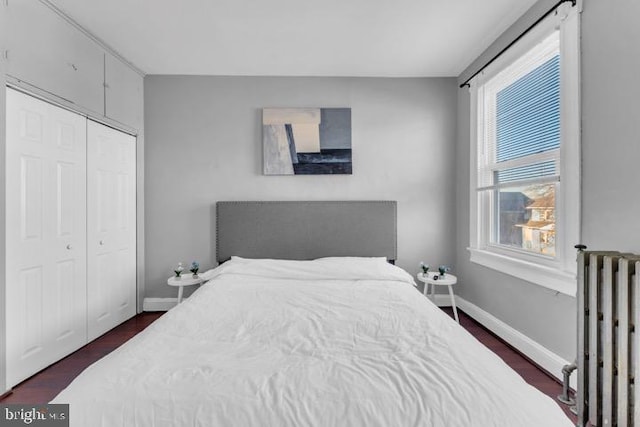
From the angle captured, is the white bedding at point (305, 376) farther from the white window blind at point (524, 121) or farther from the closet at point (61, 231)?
the white window blind at point (524, 121)

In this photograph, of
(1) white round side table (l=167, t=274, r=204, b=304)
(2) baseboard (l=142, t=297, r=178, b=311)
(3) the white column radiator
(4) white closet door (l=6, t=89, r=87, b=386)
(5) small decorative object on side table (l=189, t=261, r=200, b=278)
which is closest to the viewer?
(3) the white column radiator

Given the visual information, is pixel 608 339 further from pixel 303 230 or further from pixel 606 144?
pixel 303 230

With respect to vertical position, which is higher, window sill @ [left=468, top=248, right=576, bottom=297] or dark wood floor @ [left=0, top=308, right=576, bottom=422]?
window sill @ [left=468, top=248, right=576, bottom=297]

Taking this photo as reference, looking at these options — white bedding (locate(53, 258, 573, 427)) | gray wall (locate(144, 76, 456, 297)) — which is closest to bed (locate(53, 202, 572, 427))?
white bedding (locate(53, 258, 573, 427))

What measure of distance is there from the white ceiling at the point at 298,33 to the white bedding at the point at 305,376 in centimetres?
208

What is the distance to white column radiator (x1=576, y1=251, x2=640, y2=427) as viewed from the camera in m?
1.37

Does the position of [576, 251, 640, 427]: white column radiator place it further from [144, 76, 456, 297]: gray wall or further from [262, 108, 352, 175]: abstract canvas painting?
[262, 108, 352, 175]: abstract canvas painting

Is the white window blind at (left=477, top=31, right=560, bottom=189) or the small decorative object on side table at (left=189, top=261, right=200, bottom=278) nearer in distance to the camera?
the white window blind at (left=477, top=31, right=560, bottom=189)

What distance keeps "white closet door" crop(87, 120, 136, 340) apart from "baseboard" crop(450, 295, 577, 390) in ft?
11.4

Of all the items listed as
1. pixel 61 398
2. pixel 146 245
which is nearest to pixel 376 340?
pixel 61 398

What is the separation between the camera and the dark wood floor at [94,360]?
198 centimetres

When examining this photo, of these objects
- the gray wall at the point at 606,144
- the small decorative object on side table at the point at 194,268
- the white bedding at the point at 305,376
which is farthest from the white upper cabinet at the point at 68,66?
the gray wall at the point at 606,144

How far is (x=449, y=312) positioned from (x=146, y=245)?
3298 millimetres

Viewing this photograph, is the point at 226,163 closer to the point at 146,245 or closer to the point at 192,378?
the point at 146,245
